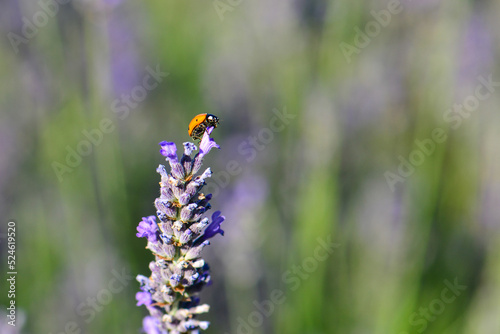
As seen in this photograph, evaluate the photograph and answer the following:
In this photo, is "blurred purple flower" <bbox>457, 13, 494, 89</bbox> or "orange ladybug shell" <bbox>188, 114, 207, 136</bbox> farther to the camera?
"blurred purple flower" <bbox>457, 13, 494, 89</bbox>

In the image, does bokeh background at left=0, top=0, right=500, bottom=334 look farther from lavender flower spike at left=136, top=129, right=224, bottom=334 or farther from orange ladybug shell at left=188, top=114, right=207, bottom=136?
orange ladybug shell at left=188, top=114, right=207, bottom=136

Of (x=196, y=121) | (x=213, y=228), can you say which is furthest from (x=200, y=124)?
(x=213, y=228)

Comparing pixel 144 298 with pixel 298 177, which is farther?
pixel 298 177

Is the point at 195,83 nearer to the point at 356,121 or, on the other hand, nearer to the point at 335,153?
the point at 356,121

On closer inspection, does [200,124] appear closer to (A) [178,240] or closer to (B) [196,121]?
(B) [196,121]

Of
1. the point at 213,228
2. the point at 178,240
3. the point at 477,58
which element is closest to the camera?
the point at 178,240

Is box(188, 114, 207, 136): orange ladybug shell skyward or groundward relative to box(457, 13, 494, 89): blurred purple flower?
groundward

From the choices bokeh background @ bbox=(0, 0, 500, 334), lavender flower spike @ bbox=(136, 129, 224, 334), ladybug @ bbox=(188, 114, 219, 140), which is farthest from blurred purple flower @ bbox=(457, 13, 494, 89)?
lavender flower spike @ bbox=(136, 129, 224, 334)
